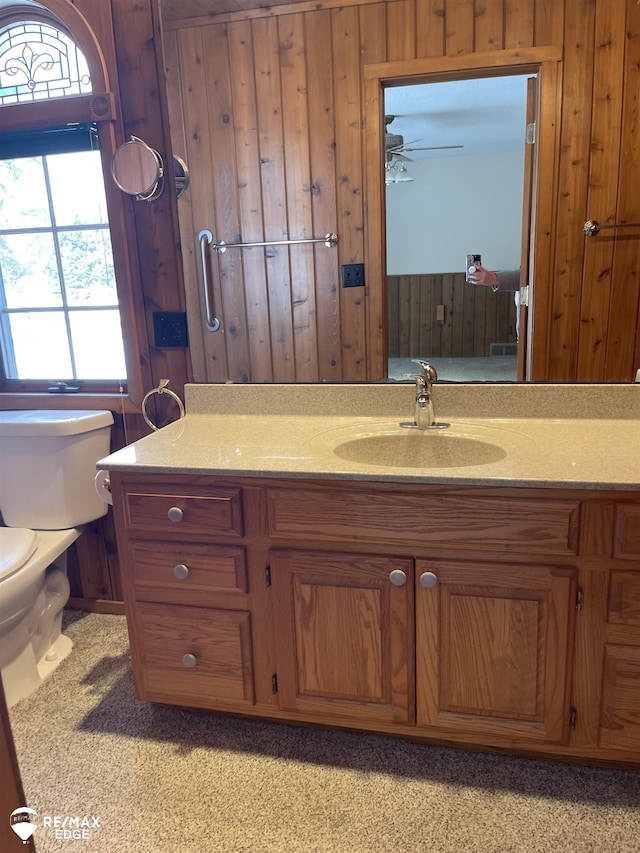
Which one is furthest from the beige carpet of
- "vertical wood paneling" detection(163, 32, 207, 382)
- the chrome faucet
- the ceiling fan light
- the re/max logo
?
the ceiling fan light

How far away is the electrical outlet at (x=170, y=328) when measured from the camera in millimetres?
2104

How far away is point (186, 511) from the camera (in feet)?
5.37

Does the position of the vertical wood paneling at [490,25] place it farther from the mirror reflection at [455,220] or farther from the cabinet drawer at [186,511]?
the cabinet drawer at [186,511]

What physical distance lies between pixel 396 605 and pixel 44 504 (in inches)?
52.2

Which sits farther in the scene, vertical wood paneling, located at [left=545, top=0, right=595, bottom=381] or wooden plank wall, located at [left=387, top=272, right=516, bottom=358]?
wooden plank wall, located at [left=387, top=272, right=516, bottom=358]

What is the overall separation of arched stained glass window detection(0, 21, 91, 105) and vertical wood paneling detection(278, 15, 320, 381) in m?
0.73

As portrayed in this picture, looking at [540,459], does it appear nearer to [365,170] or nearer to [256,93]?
[365,170]

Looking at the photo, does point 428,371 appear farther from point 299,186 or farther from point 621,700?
point 621,700

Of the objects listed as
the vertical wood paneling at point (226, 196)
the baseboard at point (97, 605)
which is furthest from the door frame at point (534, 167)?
the baseboard at point (97, 605)

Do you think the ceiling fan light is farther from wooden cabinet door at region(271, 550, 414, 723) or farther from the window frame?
wooden cabinet door at region(271, 550, 414, 723)

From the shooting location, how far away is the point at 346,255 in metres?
Answer: 1.90

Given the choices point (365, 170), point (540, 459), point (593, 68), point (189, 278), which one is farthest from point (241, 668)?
point (593, 68)

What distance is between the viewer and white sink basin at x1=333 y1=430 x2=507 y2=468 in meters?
1.75

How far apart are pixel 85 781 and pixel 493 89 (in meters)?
2.13
